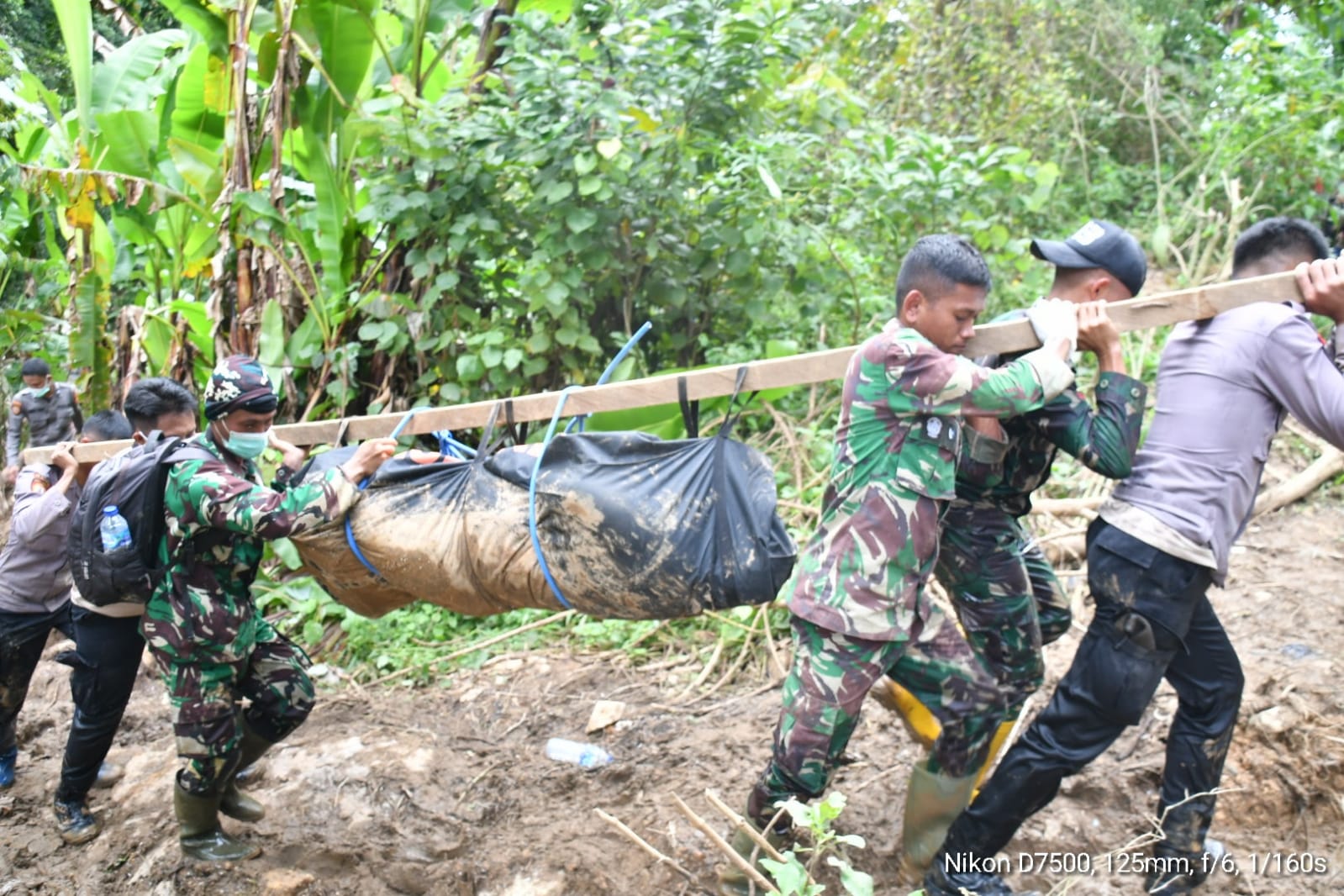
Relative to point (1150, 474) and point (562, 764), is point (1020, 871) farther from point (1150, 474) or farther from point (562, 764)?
point (562, 764)

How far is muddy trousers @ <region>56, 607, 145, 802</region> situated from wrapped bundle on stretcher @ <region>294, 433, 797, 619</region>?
3.54ft

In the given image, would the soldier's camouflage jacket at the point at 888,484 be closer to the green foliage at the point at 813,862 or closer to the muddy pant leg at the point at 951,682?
the muddy pant leg at the point at 951,682

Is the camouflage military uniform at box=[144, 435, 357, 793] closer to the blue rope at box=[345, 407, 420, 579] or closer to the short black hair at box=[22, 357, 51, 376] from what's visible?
the blue rope at box=[345, 407, 420, 579]

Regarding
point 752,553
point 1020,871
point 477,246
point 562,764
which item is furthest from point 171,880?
point 477,246

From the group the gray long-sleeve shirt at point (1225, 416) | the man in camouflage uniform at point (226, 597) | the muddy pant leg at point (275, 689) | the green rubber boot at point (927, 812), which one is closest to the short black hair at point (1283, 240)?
the gray long-sleeve shirt at point (1225, 416)

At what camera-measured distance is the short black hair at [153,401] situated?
3.60m

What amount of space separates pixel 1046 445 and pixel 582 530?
132 centimetres

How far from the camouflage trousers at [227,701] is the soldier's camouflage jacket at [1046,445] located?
235cm

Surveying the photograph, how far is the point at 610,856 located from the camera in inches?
135

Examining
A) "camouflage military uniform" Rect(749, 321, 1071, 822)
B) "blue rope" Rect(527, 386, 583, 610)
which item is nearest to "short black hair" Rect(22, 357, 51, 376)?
"blue rope" Rect(527, 386, 583, 610)

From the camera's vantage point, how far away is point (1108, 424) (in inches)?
102

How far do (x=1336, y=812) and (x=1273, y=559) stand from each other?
69.3 inches

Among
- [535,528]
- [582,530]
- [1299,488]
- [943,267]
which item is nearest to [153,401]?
[535,528]

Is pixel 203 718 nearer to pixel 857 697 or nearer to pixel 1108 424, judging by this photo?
pixel 857 697
